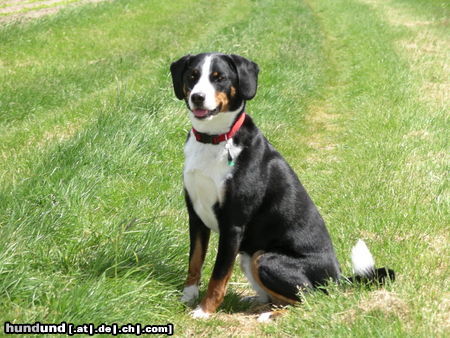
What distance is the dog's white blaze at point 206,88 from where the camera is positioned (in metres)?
3.97

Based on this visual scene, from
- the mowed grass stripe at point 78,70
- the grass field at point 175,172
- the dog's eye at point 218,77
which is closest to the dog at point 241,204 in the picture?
the dog's eye at point 218,77

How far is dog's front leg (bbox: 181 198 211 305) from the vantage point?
4336mm

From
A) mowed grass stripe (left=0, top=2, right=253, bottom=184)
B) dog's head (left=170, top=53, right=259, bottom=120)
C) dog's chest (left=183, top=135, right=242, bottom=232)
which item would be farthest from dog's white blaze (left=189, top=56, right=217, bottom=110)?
mowed grass stripe (left=0, top=2, right=253, bottom=184)

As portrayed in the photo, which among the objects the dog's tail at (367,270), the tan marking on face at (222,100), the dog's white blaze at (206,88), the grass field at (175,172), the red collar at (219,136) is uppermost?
the dog's white blaze at (206,88)

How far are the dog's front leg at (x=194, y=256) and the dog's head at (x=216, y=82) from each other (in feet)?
2.22

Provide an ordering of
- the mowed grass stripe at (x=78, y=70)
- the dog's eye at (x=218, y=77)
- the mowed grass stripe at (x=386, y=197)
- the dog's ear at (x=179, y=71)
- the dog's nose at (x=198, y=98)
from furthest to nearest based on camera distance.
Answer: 1. the mowed grass stripe at (x=78, y=70)
2. the dog's ear at (x=179, y=71)
3. the dog's eye at (x=218, y=77)
4. the dog's nose at (x=198, y=98)
5. the mowed grass stripe at (x=386, y=197)

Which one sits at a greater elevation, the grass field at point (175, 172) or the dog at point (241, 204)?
the dog at point (241, 204)

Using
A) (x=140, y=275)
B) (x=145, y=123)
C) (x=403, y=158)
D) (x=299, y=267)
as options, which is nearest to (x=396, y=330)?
(x=299, y=267)

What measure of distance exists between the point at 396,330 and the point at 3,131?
611 cm

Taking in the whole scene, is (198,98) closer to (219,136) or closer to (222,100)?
(222,100)

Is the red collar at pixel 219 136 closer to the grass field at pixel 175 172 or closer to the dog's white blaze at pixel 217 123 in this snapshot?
the dog's white blaze at pixel 217 123

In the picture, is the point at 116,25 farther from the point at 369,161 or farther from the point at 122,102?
the point at 369,161

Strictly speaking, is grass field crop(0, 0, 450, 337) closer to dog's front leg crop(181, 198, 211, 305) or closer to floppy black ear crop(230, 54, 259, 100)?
dog's front leg crop(181, 198, 211, 305)

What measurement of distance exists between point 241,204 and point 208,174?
271 millimetres
